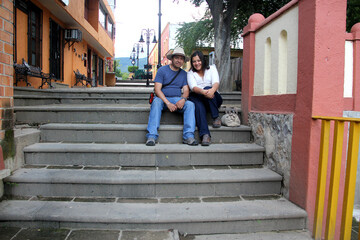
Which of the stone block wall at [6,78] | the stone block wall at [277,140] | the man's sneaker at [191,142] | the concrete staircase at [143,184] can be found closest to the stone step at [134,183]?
the concrete staircase at [143,184]

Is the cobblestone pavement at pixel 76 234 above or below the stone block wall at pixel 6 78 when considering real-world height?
below

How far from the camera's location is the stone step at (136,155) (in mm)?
2801

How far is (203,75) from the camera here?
3.71 m

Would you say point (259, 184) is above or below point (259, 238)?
above

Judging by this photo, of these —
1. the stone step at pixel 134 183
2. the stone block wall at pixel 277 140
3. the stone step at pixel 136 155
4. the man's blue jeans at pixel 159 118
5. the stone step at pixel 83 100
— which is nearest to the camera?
the stone step at pixel 134 183

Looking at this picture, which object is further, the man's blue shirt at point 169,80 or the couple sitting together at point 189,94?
the man's blue shirt at point 169,80

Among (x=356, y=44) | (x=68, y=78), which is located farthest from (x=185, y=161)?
(x=68, y=78)

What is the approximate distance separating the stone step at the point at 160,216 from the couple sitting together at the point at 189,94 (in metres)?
1.09

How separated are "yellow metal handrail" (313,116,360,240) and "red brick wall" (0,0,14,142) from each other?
9.71ft

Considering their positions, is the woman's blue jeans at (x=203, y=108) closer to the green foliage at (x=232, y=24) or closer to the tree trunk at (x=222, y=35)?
the tree trunk at (x=222, y=35)

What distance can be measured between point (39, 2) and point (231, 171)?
781 cm

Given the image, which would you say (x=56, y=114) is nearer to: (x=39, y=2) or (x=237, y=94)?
(x=237, y=94)

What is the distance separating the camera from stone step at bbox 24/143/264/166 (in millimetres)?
2801

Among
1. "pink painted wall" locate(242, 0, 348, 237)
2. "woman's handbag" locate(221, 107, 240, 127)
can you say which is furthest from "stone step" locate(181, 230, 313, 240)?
"woman's handbag" locate(221, 107, 240, 127)
